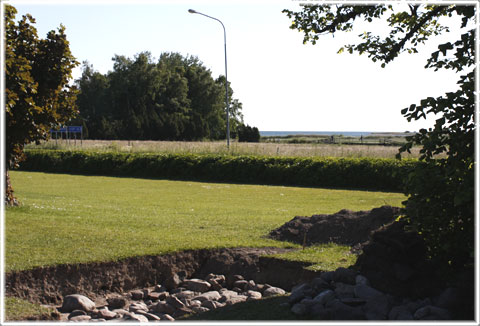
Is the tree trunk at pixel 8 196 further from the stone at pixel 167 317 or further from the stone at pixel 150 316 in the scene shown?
the stone at pixel 167 317

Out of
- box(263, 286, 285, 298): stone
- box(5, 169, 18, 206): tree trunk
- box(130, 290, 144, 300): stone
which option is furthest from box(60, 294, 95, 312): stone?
box(5, 169, 18, 206): tree trunk

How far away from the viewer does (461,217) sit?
5.16 m

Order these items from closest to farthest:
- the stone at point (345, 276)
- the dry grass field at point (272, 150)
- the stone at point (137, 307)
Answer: the stone at point (345, 276), the stone at point (137, 307), the dry grass field at point (272, 150)

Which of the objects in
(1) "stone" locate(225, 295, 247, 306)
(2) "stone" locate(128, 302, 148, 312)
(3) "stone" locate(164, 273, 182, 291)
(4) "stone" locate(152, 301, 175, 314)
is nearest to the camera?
(4) "stone" locate(152, 301, 175, 314)

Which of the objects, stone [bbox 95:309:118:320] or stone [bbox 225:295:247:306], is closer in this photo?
stone [bbox 95:309:118:320]

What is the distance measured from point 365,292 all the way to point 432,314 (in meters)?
0.69

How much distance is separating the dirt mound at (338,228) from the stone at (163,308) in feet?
11.2

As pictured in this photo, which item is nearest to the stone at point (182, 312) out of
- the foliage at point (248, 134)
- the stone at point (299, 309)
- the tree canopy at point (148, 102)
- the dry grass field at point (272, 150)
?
the stone at point (299, 309)

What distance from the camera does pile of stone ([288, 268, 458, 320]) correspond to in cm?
482

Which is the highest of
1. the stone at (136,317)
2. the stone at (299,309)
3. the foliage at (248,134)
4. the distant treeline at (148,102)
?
the distant treeline at (148,102)

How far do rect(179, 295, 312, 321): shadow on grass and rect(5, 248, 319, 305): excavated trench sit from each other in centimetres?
178

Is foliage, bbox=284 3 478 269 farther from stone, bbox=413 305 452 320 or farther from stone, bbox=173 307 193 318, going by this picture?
stone, bbox=173 307 193 318

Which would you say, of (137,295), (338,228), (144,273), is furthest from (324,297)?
(338,228)

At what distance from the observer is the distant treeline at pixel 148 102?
63906 mm
